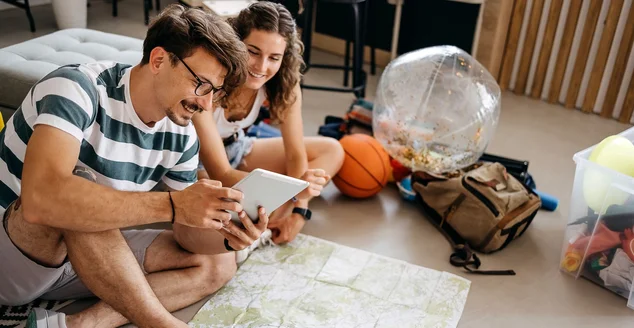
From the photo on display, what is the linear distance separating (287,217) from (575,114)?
206 centimetres

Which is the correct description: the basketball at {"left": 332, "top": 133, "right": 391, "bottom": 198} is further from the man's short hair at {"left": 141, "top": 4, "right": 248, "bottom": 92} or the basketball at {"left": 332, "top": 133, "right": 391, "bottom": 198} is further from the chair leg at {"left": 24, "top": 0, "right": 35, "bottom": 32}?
the chair leg at {"left": 24, "top": 0, "right": 35, "bottom": 32}

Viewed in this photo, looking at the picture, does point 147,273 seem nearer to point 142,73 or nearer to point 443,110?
point 142,73

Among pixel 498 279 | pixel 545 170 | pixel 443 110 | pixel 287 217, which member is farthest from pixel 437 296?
pixel 545 170

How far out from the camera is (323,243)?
218 centimetres

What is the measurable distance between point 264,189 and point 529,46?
256 centimetres

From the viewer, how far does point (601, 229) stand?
Answer: 1994 mm

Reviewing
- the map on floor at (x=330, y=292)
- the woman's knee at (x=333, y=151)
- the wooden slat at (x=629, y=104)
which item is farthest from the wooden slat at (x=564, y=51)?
the map on floor at (x=330, y=292)

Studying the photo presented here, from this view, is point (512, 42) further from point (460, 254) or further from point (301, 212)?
point (301, 212)

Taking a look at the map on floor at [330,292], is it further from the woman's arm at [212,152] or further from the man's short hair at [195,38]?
the man's short hair at [195,38]

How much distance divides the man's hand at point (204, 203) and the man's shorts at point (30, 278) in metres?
0.38

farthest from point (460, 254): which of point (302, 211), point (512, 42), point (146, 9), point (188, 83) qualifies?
point (146, 9)

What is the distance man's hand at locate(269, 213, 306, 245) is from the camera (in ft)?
7.00

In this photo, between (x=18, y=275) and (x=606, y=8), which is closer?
(x=18, y=275)

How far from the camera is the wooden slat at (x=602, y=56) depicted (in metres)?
3.17
